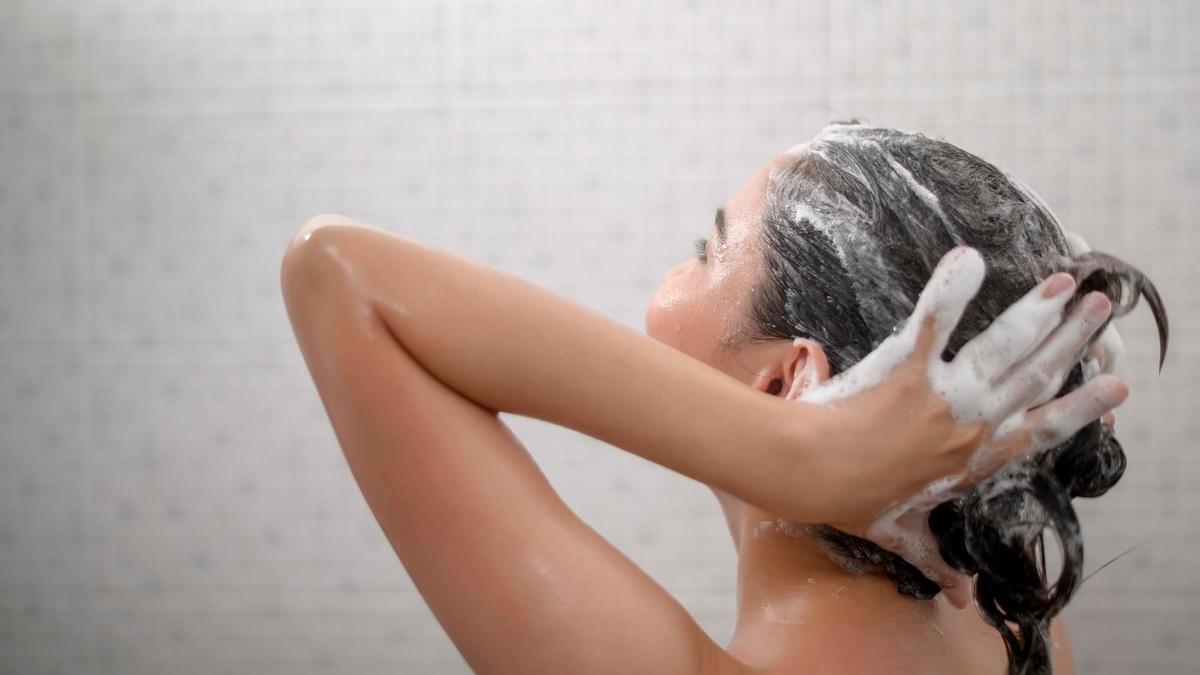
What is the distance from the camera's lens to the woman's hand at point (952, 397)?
69 centimetres

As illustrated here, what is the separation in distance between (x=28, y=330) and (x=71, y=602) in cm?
49

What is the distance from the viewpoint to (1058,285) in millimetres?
709

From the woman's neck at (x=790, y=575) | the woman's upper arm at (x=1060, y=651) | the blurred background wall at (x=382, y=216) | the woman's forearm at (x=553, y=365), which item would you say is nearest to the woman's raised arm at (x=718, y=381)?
the woman's forearm at (x=553, y=365)

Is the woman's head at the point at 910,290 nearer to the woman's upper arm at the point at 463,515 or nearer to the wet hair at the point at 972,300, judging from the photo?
the wet hair at the point at 972,300

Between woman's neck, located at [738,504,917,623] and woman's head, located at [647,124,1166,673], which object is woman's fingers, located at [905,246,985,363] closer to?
woman's head, located at [647,124,1166,673]

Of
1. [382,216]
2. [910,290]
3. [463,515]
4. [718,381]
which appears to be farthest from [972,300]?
[382,216]

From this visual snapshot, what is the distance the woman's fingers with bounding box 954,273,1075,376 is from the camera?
2.32 ft

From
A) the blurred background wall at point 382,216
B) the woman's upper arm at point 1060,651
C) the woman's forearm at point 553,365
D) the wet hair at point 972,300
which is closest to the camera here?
the woman's forearm at point 553,365

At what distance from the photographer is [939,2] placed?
1725 mm

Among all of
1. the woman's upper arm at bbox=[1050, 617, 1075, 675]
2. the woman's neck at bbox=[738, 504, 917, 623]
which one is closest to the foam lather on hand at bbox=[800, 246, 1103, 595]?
the woman's neck at bbox=[738, 504, 917, 623]

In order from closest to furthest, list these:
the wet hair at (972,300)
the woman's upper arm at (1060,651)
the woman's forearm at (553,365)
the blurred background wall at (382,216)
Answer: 1. the woman's forearm at (553,365)
2. the wet hair at (972,300)
3. the woman's upper arm at (1060,651)
4. the blurred background wall at (382,216)

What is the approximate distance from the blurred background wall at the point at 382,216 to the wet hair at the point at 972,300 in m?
0.89

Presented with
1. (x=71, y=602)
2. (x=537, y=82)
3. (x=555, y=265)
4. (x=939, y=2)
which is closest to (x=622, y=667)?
(x=555, y=265)

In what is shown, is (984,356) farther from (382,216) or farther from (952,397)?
(382,216)
